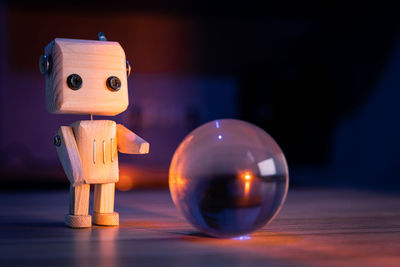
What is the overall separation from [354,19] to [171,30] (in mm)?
2960

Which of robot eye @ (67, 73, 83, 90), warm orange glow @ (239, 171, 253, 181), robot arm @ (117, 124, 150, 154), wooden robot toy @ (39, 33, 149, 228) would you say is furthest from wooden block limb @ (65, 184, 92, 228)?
warm orange glow @ (239, 171, 253, 181)

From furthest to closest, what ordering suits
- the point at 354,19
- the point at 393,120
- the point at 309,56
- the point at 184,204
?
the point at 309,56
the point at 354,19
the point at 393,120
the point at 184,204

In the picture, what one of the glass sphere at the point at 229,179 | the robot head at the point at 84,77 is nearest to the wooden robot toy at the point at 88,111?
the robot head at the point at 84,77

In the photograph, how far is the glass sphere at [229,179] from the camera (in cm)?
109

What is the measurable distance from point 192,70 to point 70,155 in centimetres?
558

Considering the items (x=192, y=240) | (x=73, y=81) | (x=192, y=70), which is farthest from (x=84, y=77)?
(x=192, y=70)

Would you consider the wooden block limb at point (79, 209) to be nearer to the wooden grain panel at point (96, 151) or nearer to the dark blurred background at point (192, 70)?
the wooden grain panel at point (96, 151)

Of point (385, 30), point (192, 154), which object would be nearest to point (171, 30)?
point (385, 30)

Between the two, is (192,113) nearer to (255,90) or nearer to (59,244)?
(255,90)

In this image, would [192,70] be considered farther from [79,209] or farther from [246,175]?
[246,175]

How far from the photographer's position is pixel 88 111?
147 centimetres

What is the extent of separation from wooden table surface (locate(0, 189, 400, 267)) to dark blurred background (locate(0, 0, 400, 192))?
129 inches

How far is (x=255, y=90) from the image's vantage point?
6.45m

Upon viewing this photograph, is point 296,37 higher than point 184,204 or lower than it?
higher
